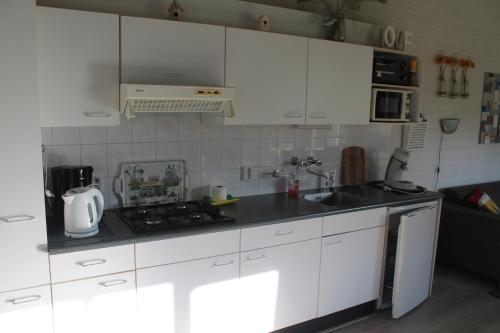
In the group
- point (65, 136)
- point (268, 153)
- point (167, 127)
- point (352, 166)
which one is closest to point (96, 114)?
point (65, 136)

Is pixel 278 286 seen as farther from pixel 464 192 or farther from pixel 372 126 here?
pixel 464 192

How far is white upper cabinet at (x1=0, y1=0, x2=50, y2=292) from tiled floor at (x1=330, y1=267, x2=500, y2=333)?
6.67 feet

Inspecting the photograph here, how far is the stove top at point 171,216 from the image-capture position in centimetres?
224

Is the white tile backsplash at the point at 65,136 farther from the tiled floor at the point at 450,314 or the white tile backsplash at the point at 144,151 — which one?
the tiled floor at the point at 450,314

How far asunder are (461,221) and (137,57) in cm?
313

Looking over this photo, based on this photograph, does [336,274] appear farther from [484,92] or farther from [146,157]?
[484,92]

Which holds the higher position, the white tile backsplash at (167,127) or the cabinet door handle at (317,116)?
the cabinet door handle at (317,116)

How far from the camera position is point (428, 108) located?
13.2ft

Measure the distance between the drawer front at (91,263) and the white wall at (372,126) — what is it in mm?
606

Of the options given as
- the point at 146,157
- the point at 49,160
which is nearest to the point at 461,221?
the point at 146,157

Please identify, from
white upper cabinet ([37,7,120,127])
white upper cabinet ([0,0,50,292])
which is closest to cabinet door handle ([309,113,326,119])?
white upper cabinet ([37,7,120,127])

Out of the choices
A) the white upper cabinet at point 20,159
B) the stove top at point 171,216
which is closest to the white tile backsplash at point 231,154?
the stove top at point 171,216

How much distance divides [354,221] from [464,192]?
196cm

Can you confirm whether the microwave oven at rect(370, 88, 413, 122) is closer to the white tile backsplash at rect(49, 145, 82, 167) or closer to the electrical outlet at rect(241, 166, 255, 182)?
the electrical outlet at rect(241, 166, 255, 182)
